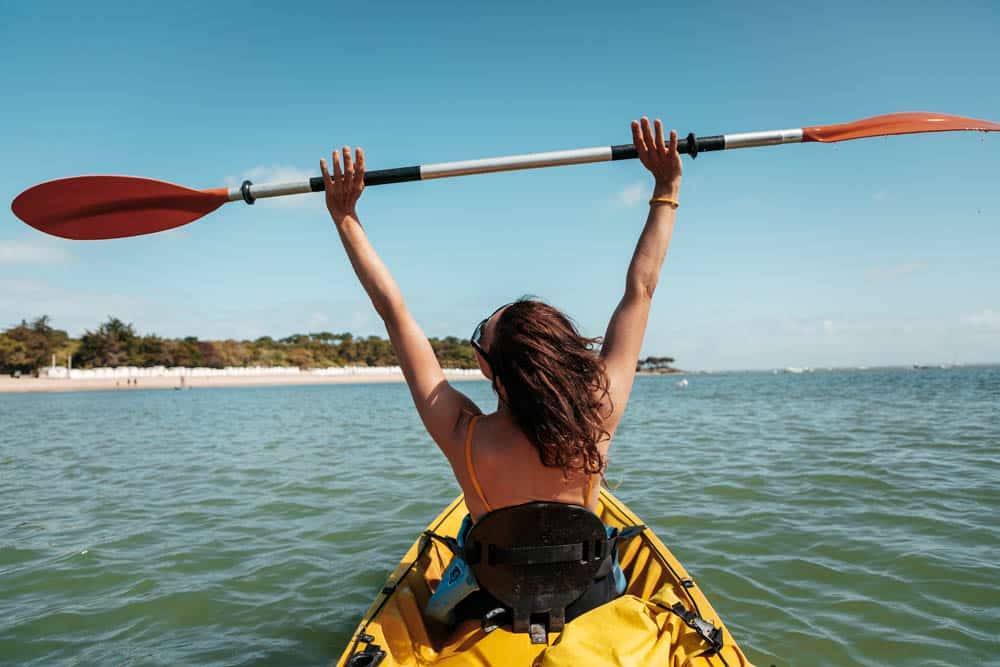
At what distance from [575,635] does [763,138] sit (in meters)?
2.44

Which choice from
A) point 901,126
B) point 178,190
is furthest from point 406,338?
point 901,126

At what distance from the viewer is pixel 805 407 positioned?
22.0 meters

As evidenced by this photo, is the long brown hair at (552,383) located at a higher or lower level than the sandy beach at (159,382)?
higher

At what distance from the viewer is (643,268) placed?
6.90ft

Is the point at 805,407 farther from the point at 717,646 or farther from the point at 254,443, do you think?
the point at 717,646

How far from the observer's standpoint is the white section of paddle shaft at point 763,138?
115 inches

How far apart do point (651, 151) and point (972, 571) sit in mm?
4620

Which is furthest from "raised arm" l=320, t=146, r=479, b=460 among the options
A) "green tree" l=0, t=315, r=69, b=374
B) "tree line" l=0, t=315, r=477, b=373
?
"green tree" l=0, t=315, r=69, b=374

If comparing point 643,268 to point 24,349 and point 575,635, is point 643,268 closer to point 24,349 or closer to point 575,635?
point 575,635

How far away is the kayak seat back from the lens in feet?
6.22

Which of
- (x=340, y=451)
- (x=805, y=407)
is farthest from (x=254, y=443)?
(x=805, y=407)

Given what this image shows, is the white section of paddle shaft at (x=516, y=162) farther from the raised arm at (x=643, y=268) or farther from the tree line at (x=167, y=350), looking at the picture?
the tree line at (x=167, y=350)

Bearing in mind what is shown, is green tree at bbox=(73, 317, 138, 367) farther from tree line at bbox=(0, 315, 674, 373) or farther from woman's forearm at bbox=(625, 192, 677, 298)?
woman's forearm at bbox=(625, 192, 677, 298)

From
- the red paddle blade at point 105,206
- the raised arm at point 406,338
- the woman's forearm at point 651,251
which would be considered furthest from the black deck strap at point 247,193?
the woman's forearm at point 651,251
